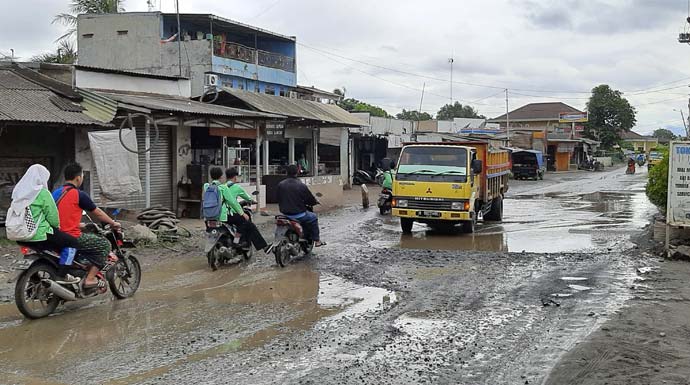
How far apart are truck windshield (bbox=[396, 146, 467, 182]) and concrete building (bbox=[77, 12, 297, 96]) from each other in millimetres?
18013

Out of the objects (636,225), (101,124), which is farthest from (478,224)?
(101,124)

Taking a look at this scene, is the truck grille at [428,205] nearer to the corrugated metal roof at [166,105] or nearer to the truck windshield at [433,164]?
the truck windshield at [433,164]

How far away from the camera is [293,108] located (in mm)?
27375

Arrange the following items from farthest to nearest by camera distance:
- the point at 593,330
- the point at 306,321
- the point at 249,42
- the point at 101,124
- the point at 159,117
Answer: the point at 249,42 < the point at 159,117 < the point at 101,124 < the point at 306,321 < the point at 593,330

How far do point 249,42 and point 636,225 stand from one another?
26.6 m

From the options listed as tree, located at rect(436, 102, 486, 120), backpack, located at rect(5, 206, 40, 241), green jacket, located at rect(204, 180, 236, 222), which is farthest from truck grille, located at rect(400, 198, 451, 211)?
tree, located at rect(436, 102, 486, 120)

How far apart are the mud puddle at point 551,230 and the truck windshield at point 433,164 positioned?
4.53 ft

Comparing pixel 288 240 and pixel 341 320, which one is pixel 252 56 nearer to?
pixel 288 240

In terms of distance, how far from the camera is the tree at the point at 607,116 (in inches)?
2906

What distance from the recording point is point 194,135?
65.3 feet

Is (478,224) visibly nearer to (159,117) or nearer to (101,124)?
(159,117)

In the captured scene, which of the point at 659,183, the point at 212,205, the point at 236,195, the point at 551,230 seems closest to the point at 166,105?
the point at 236,195

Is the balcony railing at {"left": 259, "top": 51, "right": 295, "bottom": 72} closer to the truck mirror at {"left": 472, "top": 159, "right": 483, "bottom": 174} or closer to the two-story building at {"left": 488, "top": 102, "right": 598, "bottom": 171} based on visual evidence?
the two-story building at {"left": 488, "top": 102, "right": 598, "bottom": 171}

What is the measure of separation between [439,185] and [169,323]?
9179mm
